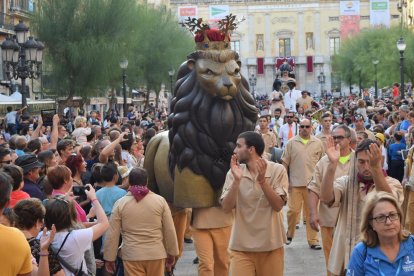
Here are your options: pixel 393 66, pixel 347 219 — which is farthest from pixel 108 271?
pixel 393 66

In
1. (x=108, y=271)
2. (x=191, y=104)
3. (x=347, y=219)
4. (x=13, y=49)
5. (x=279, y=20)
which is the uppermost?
(x=279, y=20)

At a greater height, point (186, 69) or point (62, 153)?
point (186, 69)

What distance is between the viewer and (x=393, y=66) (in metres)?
58.9

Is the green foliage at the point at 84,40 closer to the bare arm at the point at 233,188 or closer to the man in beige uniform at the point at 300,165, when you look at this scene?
the man in beige uniform at the point at 300,165

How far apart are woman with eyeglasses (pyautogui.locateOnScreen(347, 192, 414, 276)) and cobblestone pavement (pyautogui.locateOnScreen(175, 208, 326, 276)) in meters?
5.60

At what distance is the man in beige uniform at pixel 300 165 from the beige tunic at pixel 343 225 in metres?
5.66

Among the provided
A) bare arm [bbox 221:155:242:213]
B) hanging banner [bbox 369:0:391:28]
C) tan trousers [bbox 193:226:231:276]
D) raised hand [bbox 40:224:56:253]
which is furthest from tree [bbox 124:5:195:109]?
raised hand [bbox 40:224:56:253]

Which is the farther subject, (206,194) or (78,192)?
(206,194)

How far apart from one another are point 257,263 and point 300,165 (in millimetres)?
5130

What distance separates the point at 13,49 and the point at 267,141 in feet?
20.2

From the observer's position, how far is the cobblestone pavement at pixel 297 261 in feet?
37.8

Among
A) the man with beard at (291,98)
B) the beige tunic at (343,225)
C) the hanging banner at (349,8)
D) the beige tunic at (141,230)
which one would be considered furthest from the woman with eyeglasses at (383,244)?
the hanging banner at (349,8)

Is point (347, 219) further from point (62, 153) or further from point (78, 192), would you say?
point (62, 153)

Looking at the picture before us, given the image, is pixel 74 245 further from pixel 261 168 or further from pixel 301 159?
pixel 301 159
